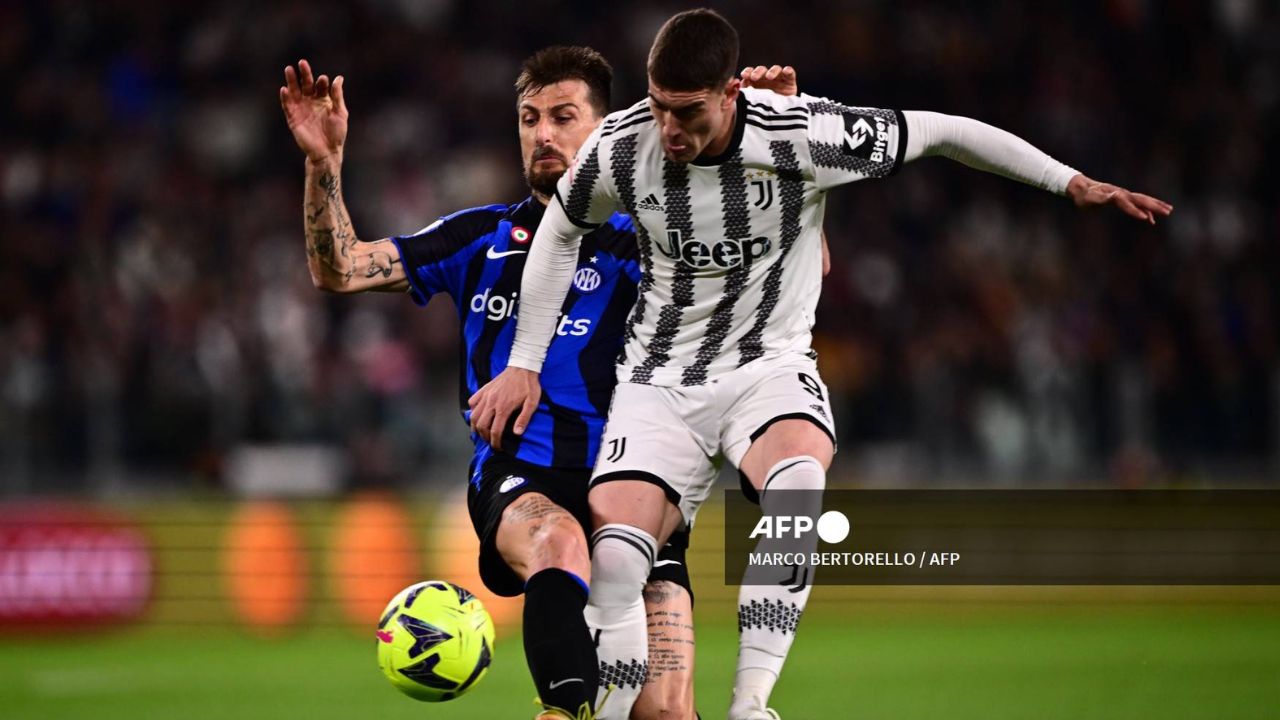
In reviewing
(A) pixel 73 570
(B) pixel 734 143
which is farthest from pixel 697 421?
Result: (A) pixel 73 570

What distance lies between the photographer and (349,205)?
16.5 meters

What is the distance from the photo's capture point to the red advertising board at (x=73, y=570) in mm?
12508

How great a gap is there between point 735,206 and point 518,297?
3.37 ft

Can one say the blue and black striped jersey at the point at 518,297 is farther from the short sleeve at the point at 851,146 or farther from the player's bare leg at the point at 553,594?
the short sleeve at the point at 851,146

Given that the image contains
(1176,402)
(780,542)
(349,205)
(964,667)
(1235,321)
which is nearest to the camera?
(780,542)

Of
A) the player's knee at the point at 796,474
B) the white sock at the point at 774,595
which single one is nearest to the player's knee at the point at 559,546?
the white sock at the point at 774,595

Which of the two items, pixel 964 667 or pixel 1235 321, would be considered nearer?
pixel 964 667

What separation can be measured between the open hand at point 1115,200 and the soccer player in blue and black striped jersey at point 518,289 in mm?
1674

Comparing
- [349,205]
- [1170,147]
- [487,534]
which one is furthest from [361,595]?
[1170,147]

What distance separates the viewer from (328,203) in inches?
236

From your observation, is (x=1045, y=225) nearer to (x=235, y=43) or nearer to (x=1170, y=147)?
(x=1170, y=147)

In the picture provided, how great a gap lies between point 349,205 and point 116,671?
668 cm

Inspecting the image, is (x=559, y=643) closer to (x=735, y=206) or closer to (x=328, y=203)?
(x=735, y=206)

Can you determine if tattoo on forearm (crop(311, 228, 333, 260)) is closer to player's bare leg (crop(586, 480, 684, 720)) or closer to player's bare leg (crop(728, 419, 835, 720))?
player's bare leg (crop(586, 480, 684, 720))
